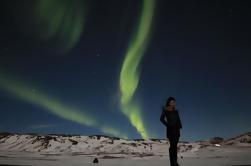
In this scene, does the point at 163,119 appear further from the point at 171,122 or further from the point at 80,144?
the point at 80,144

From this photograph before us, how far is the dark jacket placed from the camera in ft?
26.9

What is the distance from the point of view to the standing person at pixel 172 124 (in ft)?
26.7

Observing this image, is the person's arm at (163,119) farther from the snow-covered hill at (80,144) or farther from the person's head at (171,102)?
the snow-covered hill at (80,144)

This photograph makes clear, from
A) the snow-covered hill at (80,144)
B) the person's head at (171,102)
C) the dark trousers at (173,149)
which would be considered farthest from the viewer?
the snow-covered hill at (80,144)

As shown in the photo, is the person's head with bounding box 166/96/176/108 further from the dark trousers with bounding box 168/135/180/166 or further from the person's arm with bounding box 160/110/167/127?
the dark trousers with bounding box 168/135/180/166

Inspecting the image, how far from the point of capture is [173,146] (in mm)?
8133

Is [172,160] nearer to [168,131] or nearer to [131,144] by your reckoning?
[168,131]

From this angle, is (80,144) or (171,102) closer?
(171,102)

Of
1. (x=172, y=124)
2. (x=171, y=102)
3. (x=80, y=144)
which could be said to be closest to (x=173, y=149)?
(x=172, y=124)

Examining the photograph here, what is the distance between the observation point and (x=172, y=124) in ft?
A: 26.9

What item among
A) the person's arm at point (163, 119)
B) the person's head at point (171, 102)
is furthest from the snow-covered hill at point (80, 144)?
the person's head at point (171, 102)

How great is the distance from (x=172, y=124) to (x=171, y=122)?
58 millimetres

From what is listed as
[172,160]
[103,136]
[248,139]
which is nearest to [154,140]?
[103,136]

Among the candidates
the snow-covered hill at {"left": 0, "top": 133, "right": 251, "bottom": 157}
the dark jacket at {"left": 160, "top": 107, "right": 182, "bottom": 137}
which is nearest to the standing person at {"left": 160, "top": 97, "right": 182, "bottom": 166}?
the dark jacket at {"left": 160, "top": 107, "right": 182, "bottom": 137}
